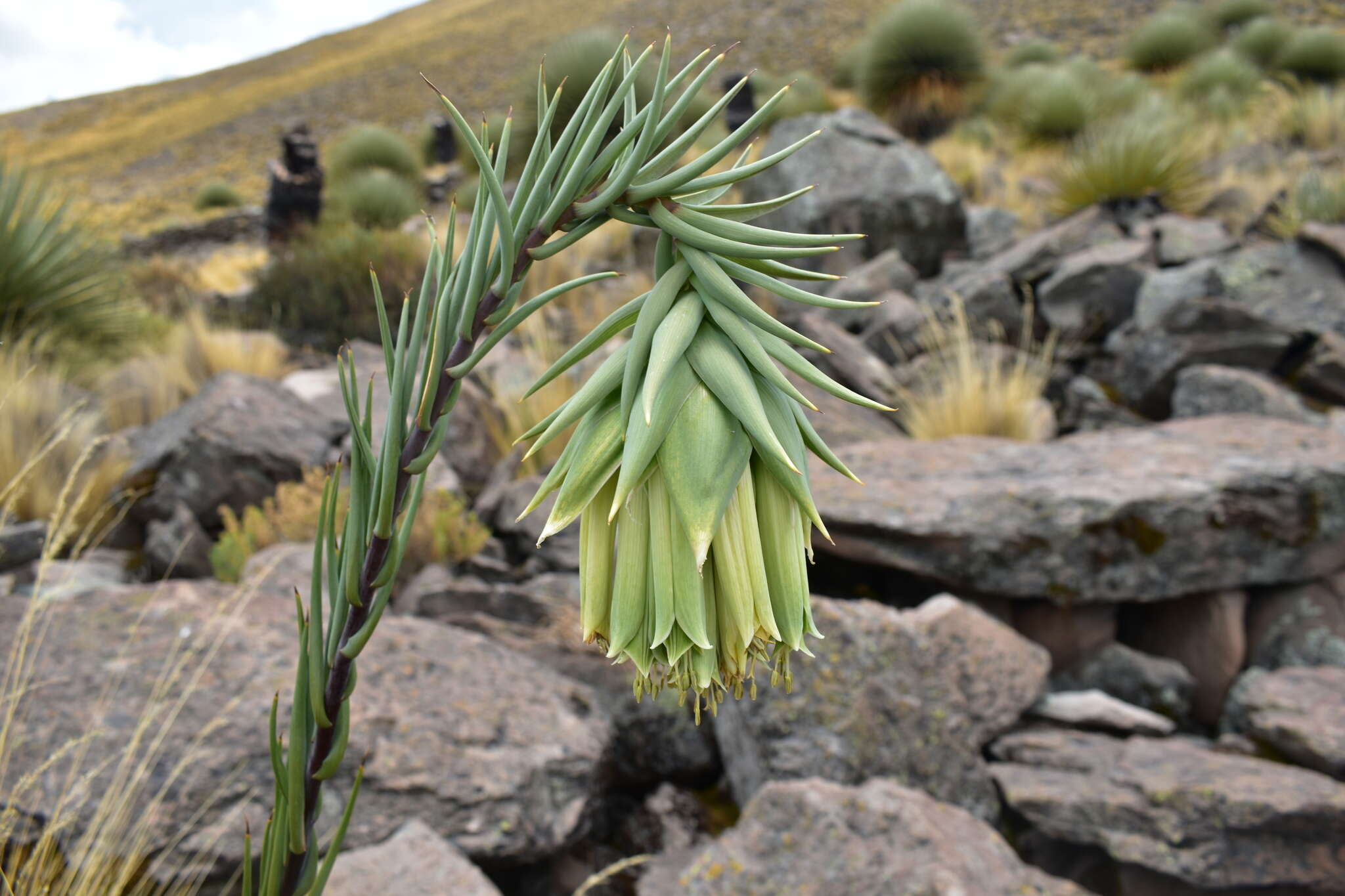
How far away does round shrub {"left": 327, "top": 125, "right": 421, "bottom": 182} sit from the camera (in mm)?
16812

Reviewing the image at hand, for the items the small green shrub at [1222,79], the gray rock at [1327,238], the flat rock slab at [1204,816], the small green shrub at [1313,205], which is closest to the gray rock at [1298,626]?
the flat rock slab at [1204,816]

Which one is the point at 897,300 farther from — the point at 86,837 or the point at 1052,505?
the point at 86,837

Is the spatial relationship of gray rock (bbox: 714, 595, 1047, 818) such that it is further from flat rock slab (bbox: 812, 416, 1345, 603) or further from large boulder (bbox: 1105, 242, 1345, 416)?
large boulder (bbox: 1105, 242, 1345, 416)

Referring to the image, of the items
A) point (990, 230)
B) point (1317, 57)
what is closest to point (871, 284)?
point (990, 230)

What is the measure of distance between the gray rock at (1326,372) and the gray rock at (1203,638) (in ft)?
6.95

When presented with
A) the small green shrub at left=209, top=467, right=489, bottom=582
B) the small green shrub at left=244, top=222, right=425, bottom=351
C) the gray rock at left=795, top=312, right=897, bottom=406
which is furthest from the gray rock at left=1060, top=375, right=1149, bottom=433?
the small green shrub at left=244, top=222, right=425, bottom=351

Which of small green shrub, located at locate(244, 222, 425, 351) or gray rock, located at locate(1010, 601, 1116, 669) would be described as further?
small green shrub, located at locate(244, 222, 425, 351)

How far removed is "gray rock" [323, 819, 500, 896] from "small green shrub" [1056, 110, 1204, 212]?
841 cm

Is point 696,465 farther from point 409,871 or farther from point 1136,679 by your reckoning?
point 1136,679

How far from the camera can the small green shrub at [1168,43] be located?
17875mm

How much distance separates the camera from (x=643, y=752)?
3182mm

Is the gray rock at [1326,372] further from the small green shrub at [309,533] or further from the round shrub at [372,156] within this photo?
the round shrub at [372,156]

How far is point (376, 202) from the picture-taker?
12.0 m

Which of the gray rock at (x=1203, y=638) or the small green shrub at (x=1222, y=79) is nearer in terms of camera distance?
the gray rock at (x=1203, y=638)
